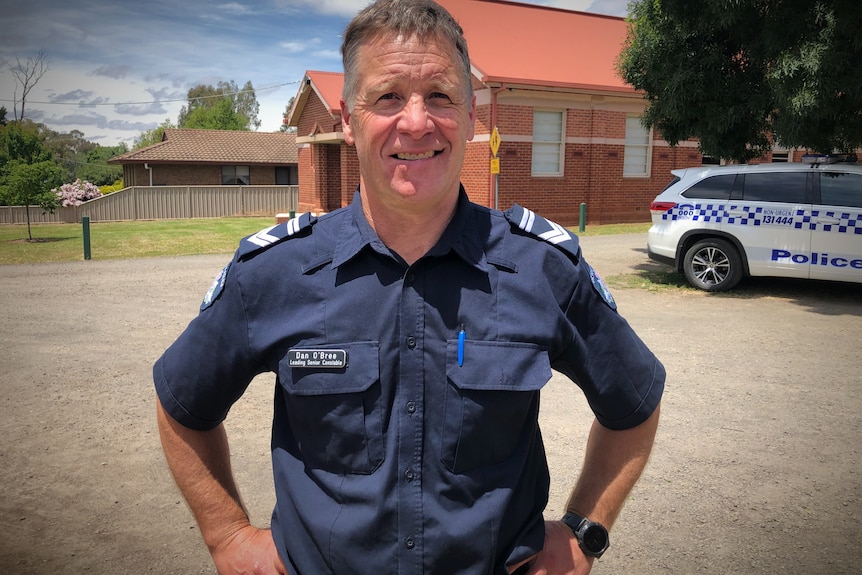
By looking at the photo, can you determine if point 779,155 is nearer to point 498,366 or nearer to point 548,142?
point 548,142

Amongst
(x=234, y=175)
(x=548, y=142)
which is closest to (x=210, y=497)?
(x=548, y=142)

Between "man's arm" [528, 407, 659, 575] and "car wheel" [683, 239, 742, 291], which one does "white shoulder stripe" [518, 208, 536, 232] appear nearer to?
"man's arm" [528, 407, 659, 575]

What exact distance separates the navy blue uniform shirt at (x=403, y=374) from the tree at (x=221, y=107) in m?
72.7

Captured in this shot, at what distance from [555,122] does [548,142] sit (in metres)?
0.67

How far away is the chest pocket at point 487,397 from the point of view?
1.64 meters

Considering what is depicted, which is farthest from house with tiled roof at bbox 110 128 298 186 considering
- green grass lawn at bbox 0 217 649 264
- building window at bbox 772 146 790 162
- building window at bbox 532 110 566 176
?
building window at bbox 772 146 790 162

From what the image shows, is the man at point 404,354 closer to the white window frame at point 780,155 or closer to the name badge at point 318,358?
the name badge at point 318,358

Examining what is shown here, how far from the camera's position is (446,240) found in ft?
5.68

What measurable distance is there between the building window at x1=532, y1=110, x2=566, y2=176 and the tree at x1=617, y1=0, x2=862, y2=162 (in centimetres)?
708

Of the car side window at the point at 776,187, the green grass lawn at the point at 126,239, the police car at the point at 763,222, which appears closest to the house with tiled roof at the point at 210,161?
the green grass lawn at the point at 126,239


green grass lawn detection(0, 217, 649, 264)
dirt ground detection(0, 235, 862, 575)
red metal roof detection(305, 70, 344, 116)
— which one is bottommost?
dirt ground detection(0, 235, 862, 575)

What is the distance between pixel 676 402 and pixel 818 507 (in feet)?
5.87

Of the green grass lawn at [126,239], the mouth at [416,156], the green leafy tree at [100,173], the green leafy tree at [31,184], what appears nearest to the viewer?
the mouth at [416,156]

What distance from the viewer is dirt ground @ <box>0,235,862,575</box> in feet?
11.6
